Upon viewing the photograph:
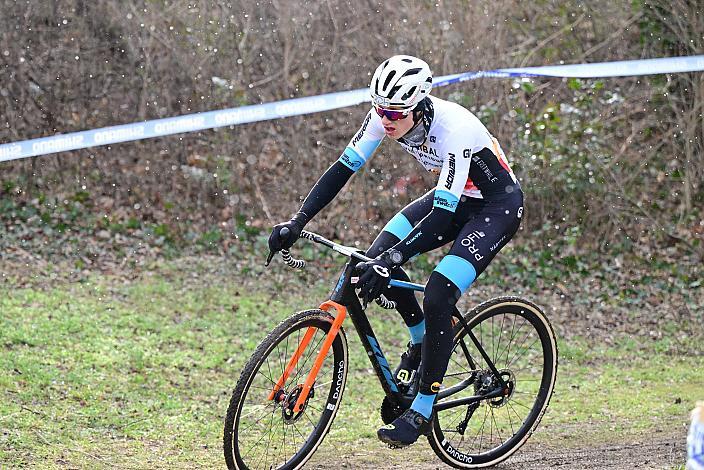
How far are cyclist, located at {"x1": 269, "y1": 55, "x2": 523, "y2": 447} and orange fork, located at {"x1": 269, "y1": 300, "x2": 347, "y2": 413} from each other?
327mm

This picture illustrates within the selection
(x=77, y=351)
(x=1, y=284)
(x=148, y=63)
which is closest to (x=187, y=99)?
(x=148, y=63)

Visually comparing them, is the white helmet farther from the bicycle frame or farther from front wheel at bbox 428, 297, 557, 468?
front wheel at bbox 428, 297, 557, 468

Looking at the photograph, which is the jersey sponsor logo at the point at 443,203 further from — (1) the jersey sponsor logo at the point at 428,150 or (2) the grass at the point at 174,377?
(2) the grass at the point at 174,377

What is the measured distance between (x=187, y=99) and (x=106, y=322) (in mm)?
3907

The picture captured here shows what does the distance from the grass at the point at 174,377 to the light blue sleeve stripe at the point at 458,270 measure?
1444 millimetres

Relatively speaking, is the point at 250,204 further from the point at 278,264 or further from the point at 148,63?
the point at 148,63

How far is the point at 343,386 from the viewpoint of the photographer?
5723 mm

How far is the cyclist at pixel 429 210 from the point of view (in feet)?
17.6

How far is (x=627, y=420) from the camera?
7.34 metres

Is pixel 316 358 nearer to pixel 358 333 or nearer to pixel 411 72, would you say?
pixel 358 333

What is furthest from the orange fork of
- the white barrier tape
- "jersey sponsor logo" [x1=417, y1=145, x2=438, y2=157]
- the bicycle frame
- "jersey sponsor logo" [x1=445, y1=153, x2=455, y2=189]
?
the white barrier tape

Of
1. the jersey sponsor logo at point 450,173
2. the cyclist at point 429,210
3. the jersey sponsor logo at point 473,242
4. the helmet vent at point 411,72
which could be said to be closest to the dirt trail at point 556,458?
the cyclist at point 429,210

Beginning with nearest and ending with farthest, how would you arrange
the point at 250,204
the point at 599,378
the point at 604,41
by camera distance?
the point at 599,378
the point at 250,204
the point at 604,41

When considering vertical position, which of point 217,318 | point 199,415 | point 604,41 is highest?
point 604,41
